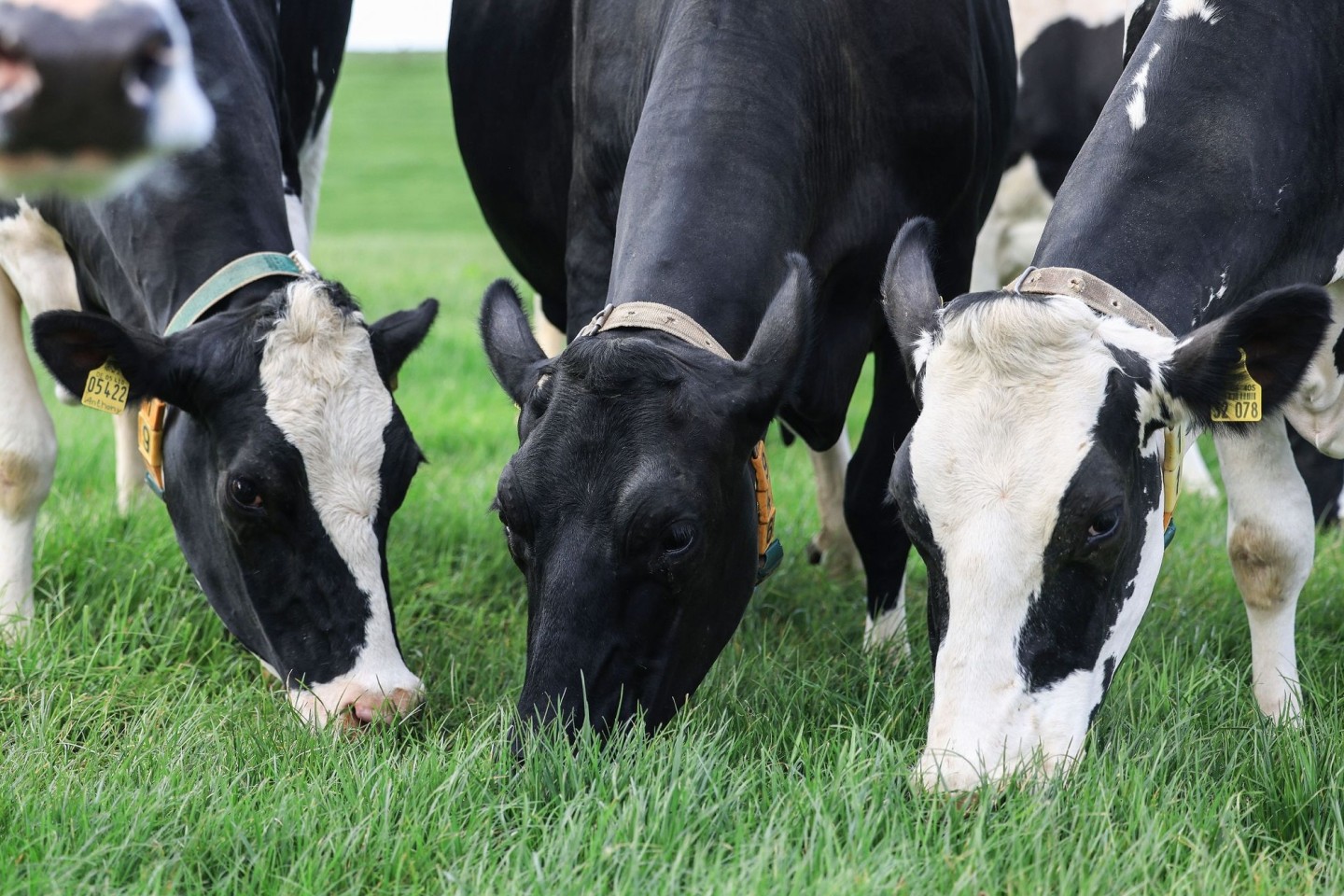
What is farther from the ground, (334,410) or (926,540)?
(926,540)

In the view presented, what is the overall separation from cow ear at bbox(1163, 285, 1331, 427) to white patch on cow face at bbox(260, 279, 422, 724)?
7.18 ft

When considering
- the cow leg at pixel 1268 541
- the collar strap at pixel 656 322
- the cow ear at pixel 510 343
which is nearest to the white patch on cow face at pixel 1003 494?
the collar strap at pixel 656 322

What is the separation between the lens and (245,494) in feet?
13.9

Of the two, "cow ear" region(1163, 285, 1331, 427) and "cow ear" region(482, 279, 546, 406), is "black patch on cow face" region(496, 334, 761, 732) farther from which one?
"cow ear" region(1163, 285, 1331, 427)

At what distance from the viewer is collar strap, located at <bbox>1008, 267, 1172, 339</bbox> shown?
3.55 m

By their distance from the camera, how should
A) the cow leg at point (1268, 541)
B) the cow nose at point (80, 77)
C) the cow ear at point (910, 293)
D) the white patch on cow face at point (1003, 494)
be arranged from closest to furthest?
the cow nose at point (80, 77)
the white patch on cow face at point (1003, 494)
the cow ear at point (910, 293)
the cow leg at point (1268, 541)

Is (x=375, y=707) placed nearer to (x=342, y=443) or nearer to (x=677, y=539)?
(x=342, y=443)

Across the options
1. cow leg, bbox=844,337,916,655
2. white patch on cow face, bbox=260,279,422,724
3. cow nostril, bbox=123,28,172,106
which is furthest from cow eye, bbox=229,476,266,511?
cow nostril, bbox=123,28,172,106

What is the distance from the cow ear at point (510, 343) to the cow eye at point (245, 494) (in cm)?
75

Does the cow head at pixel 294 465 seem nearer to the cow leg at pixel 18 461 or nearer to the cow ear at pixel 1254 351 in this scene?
the cow leg at pixel 18 461

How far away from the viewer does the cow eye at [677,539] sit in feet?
11.9

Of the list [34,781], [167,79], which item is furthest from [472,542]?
[167,79]

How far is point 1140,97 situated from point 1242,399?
3.50 ft

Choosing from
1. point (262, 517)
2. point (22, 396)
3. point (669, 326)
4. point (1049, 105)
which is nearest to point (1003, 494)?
point (669, 326)
